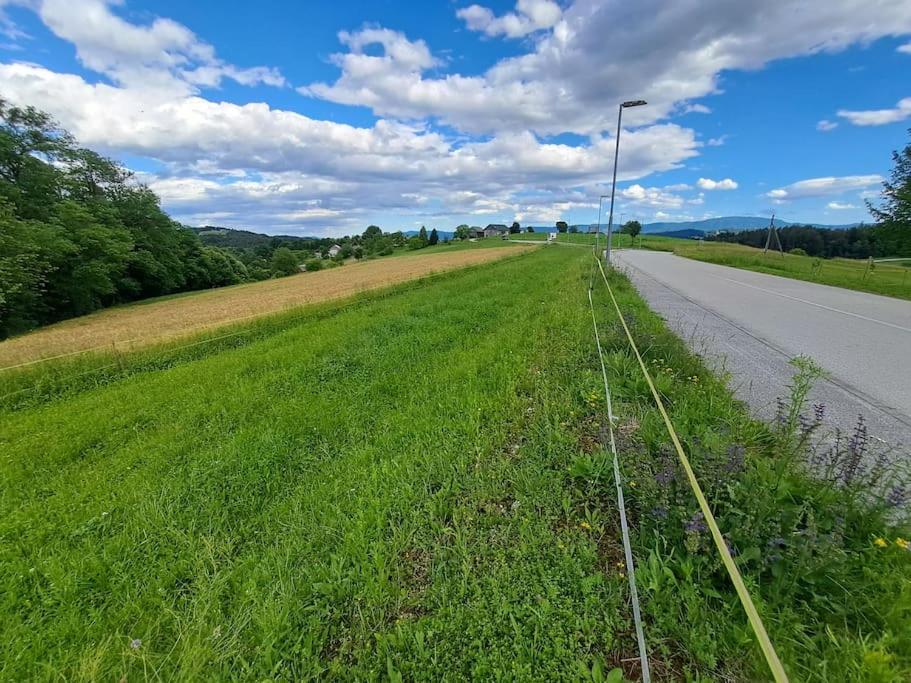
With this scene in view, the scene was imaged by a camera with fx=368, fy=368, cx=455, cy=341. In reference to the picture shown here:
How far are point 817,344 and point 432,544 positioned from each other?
8.67 metres

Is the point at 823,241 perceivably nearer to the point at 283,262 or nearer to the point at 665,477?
the point at 665,477

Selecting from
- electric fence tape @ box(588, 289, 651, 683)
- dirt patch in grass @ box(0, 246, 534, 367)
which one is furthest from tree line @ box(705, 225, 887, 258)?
electric fence tape @ box(588, 289, 651, 683)

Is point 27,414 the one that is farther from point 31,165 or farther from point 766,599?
point 31,165

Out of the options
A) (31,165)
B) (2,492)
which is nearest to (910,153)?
(2,492)

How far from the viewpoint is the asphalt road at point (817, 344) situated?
4.61 m

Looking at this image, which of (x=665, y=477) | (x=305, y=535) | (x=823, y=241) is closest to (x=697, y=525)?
(x=665, y=477)

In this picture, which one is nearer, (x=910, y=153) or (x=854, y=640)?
(x=854, y=640)

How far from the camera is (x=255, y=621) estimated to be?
7.51 feet

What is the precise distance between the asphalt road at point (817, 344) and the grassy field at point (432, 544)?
1.21 m

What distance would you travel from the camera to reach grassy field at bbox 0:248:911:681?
2.00m

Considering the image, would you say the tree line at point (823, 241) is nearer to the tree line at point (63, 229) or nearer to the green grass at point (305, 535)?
the green grass at point (305, 535)

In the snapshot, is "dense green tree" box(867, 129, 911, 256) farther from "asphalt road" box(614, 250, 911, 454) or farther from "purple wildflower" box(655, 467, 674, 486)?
"purple wildflower" box(655, 467, 674, 486)

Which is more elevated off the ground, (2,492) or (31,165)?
(31,165)

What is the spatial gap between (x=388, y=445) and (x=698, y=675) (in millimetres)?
3146
